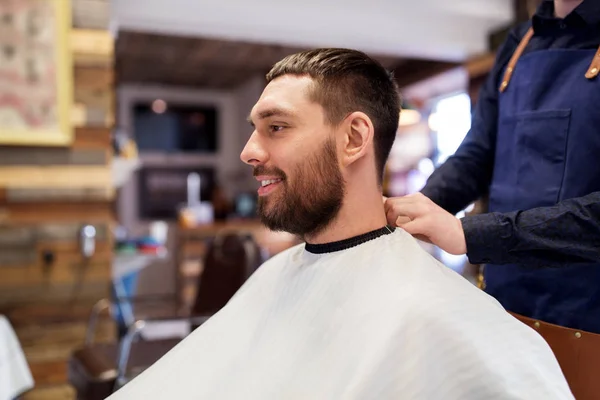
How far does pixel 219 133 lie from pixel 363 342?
26.2 ft

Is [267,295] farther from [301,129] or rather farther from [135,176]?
[135,176]

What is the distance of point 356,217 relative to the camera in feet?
3.63

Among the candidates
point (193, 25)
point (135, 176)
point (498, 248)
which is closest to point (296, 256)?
point (498, 248)

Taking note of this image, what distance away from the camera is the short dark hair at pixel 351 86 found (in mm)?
1087

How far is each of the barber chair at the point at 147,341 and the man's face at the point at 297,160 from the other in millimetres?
1326

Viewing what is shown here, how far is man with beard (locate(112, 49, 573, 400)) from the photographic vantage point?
84cm

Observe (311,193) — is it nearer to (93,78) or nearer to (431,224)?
(431,224)

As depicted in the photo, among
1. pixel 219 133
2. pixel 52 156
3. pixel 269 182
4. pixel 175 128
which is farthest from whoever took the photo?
pixel 219 133

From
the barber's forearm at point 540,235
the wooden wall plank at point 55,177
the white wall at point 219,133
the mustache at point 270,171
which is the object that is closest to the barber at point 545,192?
the barber's forearm at point 540,235

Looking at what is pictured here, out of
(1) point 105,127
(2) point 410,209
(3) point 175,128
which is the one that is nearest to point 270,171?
(2) point 410,209

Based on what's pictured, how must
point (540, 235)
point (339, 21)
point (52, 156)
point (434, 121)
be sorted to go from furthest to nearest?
point (434, 121)
point (339, 21)
point (52, 156)
point (540, 235)

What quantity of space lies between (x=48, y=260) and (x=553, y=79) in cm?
285

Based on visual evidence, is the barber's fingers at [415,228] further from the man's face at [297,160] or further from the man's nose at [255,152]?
the man's nose at [255,152]

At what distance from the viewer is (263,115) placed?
43.6 inches
